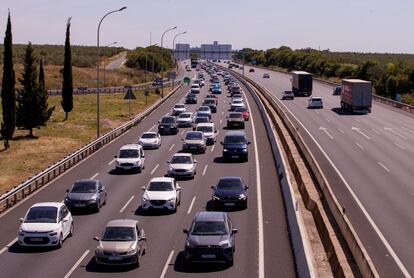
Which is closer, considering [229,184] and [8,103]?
[229,184]

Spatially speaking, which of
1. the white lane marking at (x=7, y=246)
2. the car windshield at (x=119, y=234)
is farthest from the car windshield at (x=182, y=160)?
the car windshield at (x=119, y=234)

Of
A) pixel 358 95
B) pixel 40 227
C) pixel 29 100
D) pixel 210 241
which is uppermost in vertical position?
pixel 358 95

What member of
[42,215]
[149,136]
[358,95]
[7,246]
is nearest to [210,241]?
[42,215]

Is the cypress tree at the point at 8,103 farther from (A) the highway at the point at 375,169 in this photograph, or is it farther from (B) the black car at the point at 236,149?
(A) the highway at the point at 375,169

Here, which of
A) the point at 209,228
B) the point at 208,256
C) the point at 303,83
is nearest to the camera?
the point at 208,256

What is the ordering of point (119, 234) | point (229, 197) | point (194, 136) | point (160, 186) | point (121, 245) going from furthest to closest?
point (194, 136)
point (160, 186)
point (229, 197)
point (119, 234)
point (121, 245)

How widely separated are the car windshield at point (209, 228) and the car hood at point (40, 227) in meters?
4.78

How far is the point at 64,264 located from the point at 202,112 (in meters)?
45.8

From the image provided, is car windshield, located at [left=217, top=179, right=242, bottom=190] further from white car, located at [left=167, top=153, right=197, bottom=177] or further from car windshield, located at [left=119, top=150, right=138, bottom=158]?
car windshield, located at [left=119, top=150, right=138, bottom=158]

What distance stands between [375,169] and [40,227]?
22869mm

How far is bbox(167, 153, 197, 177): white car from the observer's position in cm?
3625

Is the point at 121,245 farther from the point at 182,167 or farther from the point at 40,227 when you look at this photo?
the point at 182,167

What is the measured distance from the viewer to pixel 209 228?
21.7m

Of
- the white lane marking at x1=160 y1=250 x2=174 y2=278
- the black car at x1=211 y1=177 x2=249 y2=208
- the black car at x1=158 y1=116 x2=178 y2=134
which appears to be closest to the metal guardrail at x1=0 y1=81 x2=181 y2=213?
the black car at x1=158 y1=116 x2=178 y2=134
